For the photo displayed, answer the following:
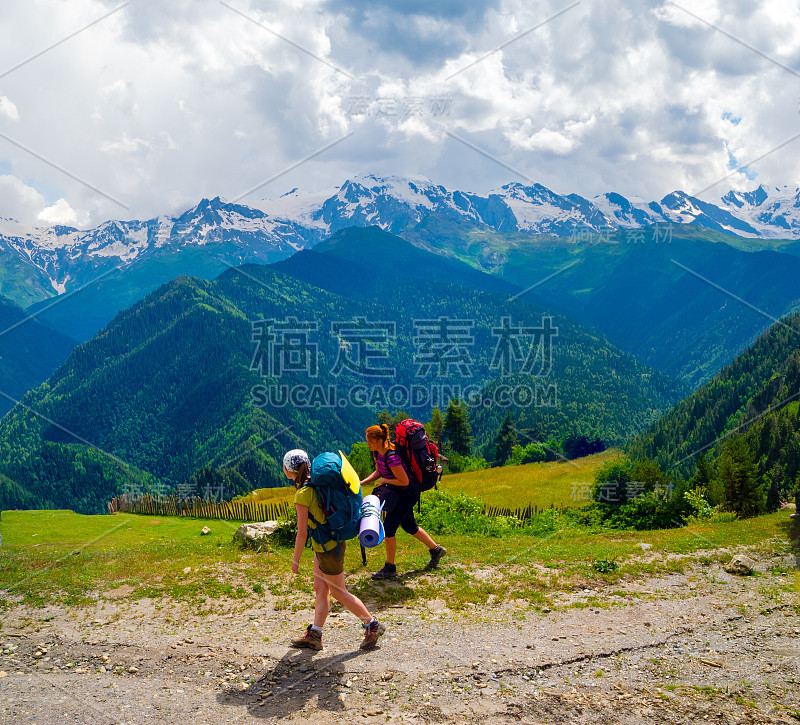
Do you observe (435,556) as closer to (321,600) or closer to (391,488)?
(391,488)

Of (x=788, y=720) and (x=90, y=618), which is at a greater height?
(x=788, y=720)

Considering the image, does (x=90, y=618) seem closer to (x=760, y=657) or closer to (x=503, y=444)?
(x=760, y=657)

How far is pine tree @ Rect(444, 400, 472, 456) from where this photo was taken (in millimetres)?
78312

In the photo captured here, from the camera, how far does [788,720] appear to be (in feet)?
21.9

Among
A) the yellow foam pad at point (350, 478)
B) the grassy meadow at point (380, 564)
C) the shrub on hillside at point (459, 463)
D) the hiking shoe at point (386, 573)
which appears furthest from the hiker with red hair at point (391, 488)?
the shrub on hillside at point (459, 463)

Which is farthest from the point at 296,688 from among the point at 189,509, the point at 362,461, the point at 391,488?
the point at 189,509

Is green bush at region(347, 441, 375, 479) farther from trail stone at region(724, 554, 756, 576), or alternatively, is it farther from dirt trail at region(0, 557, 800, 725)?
dirt trail at region(0, 557, 800, 725)

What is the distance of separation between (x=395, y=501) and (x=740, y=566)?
822 cm

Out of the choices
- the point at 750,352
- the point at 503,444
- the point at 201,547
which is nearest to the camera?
the point at 201,547

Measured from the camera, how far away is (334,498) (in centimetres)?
816

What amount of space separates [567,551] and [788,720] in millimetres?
7390

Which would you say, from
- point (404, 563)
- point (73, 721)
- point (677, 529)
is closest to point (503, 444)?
point (677, 529)

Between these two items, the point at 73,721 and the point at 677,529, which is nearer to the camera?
the point at 73,721

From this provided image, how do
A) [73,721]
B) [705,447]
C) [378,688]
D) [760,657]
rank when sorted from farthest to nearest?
1. [705,447]
2. [760,657]
3. [378,688]
4. [73,721]
